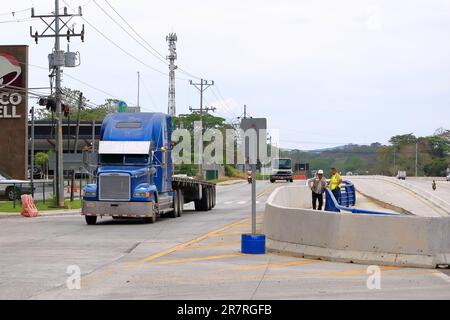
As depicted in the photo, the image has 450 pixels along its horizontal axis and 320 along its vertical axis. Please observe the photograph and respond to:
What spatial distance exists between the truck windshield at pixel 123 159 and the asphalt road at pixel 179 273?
5619 millimetres

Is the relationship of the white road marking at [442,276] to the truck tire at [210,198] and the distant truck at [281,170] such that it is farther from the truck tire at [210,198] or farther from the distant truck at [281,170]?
the distant truck at [281,170]

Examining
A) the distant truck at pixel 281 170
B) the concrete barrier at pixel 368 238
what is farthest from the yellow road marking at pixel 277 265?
the distant truck at pixel 281 170

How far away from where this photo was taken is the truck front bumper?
26.9 metres

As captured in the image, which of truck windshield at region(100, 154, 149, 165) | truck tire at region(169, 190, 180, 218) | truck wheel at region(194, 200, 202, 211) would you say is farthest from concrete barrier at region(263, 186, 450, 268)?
truck wheel at region(194, 200, 202, 211)

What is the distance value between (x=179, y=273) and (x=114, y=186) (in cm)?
1370

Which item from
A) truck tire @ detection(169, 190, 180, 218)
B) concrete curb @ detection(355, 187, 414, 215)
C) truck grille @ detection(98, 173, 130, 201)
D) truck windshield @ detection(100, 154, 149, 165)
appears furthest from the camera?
concrete curb @ detection(355, 187, 414, 215)

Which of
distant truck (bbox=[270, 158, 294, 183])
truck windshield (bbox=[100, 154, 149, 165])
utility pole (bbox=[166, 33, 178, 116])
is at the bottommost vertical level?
distant truck (bbox=[270, 158, 294, 183])

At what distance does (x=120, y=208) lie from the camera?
26984 millimetres

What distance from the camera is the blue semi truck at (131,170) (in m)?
27.0

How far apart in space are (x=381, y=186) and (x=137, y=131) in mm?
43988

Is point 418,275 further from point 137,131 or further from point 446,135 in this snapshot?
point 446,135

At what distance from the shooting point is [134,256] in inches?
665

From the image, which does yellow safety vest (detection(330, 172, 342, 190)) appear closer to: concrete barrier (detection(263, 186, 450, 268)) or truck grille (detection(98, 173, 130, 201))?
truck grille (detection(98, 173, 130, 201))
